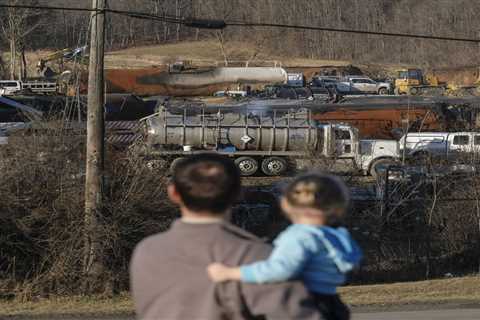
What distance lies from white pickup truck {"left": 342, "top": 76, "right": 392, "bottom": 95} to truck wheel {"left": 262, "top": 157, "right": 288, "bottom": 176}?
34288 mm

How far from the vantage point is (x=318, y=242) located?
356 cm

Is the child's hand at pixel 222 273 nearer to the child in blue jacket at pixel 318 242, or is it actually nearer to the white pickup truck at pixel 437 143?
the child in blue jacket at pixel 318 242

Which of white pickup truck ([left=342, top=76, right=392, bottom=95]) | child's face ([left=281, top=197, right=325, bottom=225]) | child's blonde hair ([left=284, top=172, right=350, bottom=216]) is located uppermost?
white pickup truck ([left=342, top=76, right=392, bottom=95])

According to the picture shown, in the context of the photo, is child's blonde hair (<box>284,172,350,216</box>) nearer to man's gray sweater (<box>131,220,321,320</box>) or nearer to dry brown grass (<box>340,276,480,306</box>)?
man's gray sweater (<box>131,220,321,320</box>)

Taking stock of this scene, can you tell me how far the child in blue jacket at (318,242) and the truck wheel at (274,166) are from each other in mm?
28507

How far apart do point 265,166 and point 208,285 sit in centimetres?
2919

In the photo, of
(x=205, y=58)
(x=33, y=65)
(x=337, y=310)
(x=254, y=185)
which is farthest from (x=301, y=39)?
(x=337, y=310)

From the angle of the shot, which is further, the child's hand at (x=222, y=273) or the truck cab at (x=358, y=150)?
the truck cab at (x=358, y=150)

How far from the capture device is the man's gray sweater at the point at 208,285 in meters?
3.40

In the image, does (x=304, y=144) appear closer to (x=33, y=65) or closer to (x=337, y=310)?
(x=337, y=310)

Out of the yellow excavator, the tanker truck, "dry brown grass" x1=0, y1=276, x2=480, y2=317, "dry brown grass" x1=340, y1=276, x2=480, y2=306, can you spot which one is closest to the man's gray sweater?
"dry brown grass" x1=0, y1=276, x2=480, y2=317

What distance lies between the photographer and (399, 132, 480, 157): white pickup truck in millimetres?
27608

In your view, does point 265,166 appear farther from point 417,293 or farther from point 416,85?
point 416,85

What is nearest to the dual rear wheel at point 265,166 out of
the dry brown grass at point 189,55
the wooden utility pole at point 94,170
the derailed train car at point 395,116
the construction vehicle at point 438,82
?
the derailed train car at point 395,116
